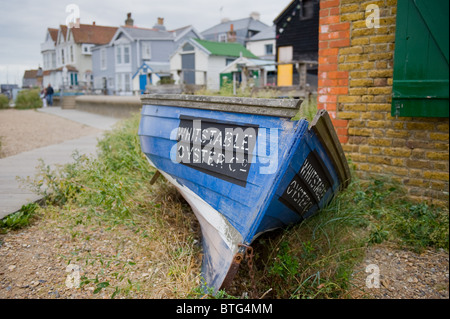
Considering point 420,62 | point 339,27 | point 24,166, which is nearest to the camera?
point 420,62

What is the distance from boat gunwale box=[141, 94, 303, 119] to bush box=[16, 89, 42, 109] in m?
17.9

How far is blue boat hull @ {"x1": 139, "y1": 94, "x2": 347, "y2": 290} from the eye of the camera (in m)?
2.44

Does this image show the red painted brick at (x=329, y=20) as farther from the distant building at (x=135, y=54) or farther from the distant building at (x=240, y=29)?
the distant building at (x=240, y=29)

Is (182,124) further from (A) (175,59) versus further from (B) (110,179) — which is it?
(A) (175,59)

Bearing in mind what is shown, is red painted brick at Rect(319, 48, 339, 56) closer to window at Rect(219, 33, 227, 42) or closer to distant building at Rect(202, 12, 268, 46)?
distant building at Rect(202, 12, 268, 46)

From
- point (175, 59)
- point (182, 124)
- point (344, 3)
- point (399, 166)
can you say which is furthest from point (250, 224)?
point (175, 59)

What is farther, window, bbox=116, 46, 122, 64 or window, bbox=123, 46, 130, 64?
window, bbox=116, 46, 122, 64

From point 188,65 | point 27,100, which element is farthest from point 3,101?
point 188,65

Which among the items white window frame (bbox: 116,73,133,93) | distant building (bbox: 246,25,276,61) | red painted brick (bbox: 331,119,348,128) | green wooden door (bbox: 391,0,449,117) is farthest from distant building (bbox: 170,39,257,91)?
green wooden door (bbox: 391,0,449,117)

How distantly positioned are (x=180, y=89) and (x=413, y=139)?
1195 cm

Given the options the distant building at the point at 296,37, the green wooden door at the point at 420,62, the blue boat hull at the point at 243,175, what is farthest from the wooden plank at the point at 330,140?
the distant building at the point at 296,37

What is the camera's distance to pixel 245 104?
2617mm

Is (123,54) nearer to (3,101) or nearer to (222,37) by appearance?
(222,37)

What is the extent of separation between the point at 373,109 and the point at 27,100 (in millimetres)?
20882
